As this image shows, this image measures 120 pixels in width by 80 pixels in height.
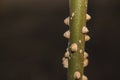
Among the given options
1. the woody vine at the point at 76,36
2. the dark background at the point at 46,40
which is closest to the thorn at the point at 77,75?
the woody vine at the point at 76,36

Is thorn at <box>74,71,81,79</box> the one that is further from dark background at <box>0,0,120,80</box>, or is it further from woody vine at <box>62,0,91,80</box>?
dark background at <box>0,0,120,80</box>

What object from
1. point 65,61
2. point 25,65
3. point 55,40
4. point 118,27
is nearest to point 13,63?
point 25,65

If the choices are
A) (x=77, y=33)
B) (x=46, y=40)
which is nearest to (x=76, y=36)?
(x=77, y=33)

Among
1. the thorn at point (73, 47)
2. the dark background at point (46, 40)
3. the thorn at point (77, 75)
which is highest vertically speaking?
the thorn at point (73, 47)

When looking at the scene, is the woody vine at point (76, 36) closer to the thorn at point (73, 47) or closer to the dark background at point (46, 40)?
the thorn at point (73, 47)

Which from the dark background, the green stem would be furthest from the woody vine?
the dark background

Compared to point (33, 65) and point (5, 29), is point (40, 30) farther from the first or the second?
point (33, 65)

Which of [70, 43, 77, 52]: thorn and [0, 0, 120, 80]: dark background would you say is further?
[0, 0, 120, 80]: dark background

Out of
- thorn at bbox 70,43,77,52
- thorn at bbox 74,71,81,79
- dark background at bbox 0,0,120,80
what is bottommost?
dark background at bbox 0,0,120,80

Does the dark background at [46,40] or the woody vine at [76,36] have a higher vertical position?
the woody vine at [76,36]
